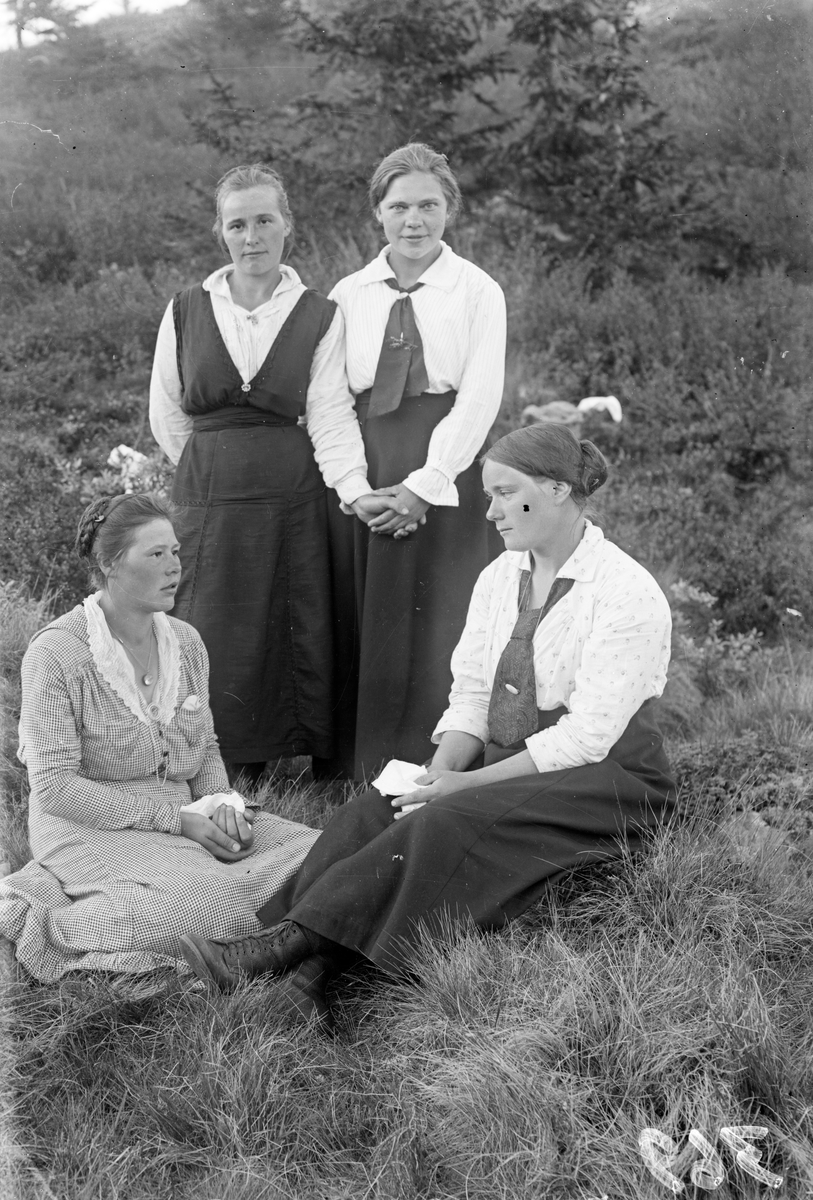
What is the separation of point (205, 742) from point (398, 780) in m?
0.74

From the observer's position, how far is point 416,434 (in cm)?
448

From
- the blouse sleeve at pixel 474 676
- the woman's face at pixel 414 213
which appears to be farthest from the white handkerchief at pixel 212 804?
the woman's face at pixel 414 213

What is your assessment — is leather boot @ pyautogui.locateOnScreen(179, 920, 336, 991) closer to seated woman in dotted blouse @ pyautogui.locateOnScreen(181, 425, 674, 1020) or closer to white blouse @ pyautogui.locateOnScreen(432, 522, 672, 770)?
seated woman in dotted blouse @ pyautogui.locateOnScreen(181, 425, 674, 1020)

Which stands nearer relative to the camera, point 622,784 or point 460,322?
point 622,784

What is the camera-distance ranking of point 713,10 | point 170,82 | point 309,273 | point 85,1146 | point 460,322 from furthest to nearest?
point 713,10 < point 170,82 < point 309,273 < point 460,322 < point 85,1146

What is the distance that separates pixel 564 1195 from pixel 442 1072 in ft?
1.35

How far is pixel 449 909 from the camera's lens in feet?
10.4

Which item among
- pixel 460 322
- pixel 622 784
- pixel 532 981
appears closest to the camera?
pixel 532 981

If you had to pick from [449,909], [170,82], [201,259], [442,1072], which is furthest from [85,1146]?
[170,82]

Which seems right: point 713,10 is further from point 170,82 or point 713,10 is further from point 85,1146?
point 85,1146

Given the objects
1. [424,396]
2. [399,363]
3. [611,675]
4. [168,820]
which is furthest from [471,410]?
[168,820]

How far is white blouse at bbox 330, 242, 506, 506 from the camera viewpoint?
4418 millimetres

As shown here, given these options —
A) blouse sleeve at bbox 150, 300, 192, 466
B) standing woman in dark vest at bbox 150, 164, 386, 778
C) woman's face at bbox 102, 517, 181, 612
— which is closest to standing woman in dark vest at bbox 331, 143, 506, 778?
standing woman in dark vest at bbox 150, 164, 386, 778

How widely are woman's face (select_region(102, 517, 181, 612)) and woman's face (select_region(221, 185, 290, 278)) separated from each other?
1252mm
